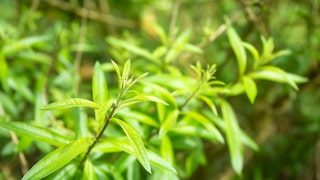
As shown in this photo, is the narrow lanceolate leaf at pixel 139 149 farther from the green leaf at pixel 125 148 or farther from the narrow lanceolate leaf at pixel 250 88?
the narrow lanceolate leaf at pixel 250 88

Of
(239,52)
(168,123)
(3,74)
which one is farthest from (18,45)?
(239,52)

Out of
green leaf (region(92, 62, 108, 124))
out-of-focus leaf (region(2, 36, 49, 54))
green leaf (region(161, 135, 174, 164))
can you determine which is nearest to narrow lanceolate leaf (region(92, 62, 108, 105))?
green leaf (region(92, 62, 108, 124))

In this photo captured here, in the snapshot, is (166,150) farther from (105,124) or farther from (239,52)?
(239,52)

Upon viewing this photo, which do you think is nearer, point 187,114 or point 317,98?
point 187,114

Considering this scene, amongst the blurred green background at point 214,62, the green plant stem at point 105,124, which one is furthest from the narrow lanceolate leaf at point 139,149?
the blurred green background at point 214,62

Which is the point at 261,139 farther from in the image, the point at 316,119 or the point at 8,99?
the point at 8,99

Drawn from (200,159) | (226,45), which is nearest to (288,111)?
(226,45)

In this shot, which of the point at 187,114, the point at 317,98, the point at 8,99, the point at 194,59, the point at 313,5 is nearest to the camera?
the point at 187,114

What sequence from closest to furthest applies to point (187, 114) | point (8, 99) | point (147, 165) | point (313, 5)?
point (147, 165) → point (187, 114) → point (8, 99) → point (313, 5)
